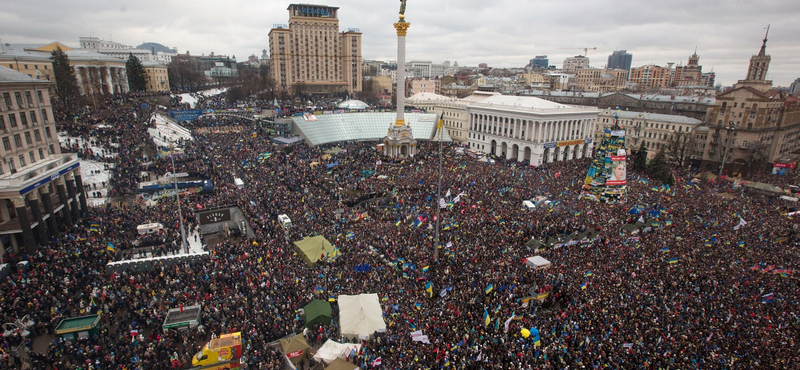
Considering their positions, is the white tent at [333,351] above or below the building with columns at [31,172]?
below

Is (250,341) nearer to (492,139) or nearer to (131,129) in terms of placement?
(131,129)

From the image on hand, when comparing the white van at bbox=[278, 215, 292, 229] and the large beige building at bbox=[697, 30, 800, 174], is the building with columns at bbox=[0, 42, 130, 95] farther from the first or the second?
the large beige building at bbox=[697, 30, 800, 174]

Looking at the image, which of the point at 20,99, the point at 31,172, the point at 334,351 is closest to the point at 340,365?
the point at 334,351

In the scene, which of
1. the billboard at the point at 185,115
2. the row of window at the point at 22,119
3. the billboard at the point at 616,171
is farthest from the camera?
the billboard at the point at 185,115

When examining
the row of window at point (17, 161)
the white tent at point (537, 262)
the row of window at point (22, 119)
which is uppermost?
the row of window at point (22, 119)

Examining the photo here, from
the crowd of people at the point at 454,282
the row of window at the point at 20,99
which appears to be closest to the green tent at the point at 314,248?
the crowd of people at the point at 454,282

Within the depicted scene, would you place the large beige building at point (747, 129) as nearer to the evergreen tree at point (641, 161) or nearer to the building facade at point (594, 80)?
the evergreen tree at point (641, 161)
